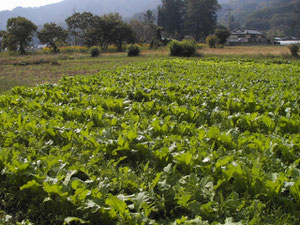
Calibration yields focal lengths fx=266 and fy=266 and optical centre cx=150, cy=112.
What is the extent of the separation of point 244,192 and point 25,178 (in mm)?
2496

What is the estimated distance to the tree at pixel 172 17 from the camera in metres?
78.3

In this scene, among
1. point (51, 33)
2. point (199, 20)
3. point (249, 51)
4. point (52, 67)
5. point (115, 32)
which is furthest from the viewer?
point (199, 20)

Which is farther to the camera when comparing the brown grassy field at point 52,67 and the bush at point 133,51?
the bush at point 133,51

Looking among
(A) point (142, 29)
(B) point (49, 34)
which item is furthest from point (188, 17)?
(B) point (49, 34)

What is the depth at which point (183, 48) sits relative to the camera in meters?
27.3

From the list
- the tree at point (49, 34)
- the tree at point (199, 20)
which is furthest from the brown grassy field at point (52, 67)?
the tree at point (199, 20)

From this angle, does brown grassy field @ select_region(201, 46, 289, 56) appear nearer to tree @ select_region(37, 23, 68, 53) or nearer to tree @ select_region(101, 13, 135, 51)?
tree @ select_region(101, 13, 135, 51)

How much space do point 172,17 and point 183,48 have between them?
183 feet

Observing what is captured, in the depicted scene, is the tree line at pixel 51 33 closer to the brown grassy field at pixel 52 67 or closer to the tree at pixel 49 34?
the tree at pixel 49 34

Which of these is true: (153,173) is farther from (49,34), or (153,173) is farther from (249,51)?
(49,34)

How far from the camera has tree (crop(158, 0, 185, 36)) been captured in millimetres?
78312

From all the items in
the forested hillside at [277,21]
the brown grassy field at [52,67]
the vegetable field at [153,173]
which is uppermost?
the forested hillside at [277,21]

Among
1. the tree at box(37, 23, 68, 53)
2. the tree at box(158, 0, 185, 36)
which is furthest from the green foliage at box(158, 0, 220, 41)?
the tree at box(37, 23, 68, 53)

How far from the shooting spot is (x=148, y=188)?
3084 mm
